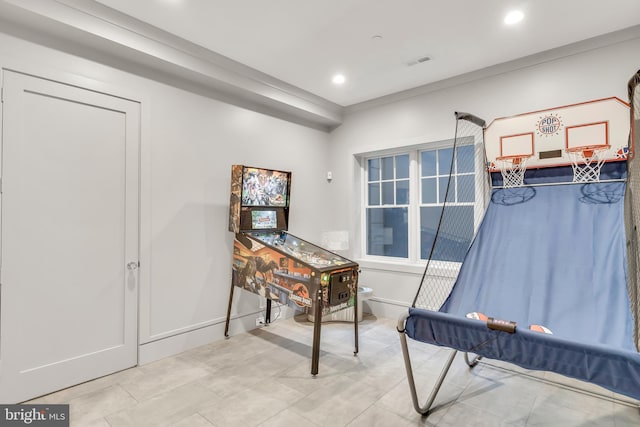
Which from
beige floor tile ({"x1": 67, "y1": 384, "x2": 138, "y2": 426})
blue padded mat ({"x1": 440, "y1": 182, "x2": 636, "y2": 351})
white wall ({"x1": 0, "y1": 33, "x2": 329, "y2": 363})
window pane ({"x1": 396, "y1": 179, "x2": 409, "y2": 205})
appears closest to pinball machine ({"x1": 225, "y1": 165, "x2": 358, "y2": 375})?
white wall ({"x1": 0, "y1": 33, "x2": 329, "y2": 363})

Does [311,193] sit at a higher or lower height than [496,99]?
lower

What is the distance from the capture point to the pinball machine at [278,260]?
2.80m

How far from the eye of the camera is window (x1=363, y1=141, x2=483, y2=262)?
392cm

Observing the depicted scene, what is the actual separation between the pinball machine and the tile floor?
32cm

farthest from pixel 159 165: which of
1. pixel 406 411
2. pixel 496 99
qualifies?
pixel 496 99

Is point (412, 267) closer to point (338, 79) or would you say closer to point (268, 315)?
point (268, 315)

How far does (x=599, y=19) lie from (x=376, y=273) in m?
3.41

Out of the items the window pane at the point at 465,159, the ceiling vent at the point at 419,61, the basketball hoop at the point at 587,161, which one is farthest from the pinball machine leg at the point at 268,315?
the basketball hoop at the point at 587,161

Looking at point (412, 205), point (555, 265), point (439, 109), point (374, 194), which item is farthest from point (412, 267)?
point (439, 109)

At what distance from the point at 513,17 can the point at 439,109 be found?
135 centimetres

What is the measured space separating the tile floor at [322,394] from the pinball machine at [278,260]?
1.05 ft

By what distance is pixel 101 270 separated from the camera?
2.77 m

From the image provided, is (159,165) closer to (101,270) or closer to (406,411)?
(101,270)

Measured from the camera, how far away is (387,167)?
15.5 feet
